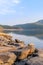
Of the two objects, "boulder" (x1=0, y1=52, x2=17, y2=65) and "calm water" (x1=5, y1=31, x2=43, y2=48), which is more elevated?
"calm water" (x1=5, y1=31, x2=43, y2=48)

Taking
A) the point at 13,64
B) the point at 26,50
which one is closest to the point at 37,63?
the point at 13,64

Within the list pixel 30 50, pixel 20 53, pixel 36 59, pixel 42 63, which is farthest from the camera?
→ pixel 30 50

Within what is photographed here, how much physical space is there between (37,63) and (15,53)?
215 centimetres

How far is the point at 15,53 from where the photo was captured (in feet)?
40.0

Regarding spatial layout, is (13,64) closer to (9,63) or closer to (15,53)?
(9,63)

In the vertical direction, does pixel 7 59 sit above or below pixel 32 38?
below

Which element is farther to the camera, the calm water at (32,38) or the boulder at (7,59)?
the calm water at (32,38)

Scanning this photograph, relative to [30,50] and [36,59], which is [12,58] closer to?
[36,59]

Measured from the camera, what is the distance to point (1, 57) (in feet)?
35.8

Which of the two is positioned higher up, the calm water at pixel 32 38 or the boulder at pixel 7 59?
the calm water at pixel 32 38

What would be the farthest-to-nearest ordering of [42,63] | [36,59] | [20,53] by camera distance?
[20,53]
[36,59]
[42,63]

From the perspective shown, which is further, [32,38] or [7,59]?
[32,38]

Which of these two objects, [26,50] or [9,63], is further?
[26,50]

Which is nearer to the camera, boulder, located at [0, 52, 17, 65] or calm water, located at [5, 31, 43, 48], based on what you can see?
boulder, located at [0, 52, 17, 65]
